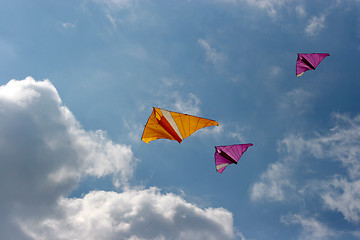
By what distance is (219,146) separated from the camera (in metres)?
27.4

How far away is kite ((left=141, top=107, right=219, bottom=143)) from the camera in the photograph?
24484mm

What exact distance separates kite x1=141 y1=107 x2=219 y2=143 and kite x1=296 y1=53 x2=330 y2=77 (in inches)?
642

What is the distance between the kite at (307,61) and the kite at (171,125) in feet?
53.5

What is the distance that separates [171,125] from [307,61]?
2148cm

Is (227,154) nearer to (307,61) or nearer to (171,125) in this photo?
(171,125)

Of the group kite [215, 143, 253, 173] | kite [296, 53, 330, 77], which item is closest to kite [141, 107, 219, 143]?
kite [215, 143, 253, 173]

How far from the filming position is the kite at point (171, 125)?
24484 mm

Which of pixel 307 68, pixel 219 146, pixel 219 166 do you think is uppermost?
pixel 307 68

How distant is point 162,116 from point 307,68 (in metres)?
22.4

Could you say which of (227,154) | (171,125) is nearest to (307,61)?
(227,154)

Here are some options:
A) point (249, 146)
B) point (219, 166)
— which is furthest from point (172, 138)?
point (249, 146)

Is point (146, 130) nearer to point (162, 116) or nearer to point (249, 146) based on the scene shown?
point (162, 116)

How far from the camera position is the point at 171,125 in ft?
82.9

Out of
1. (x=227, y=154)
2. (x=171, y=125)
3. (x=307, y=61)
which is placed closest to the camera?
(x=171, y=125)
